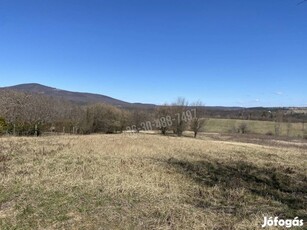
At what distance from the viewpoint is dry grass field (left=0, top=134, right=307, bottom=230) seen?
6.53 meters

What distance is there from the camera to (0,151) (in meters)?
15.5

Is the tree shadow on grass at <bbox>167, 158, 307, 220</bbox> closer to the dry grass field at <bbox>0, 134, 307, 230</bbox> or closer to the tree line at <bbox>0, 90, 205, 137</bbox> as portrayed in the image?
the dry grass field at <bbox>0, 134, 307, 230</bbox>

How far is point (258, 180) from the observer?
37.9ft

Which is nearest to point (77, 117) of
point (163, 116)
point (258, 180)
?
point (163, 116)

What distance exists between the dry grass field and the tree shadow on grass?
0.02 metres

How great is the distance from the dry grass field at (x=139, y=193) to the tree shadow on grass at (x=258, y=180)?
0.9 inches

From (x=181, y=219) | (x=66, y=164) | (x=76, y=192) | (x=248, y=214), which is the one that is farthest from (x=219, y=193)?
(x=66, y=164)

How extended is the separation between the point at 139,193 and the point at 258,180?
497 cm

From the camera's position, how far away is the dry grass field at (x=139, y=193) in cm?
653

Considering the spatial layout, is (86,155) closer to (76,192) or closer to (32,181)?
(32,181)

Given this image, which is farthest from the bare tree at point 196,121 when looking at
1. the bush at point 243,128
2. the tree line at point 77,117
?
the bush at point 243,128

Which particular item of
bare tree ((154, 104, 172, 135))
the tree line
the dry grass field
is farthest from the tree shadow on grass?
bare tree ((154, 104, 172, 135))

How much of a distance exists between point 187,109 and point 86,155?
188ft

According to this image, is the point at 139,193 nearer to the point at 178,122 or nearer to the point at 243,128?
the point at 178,122
